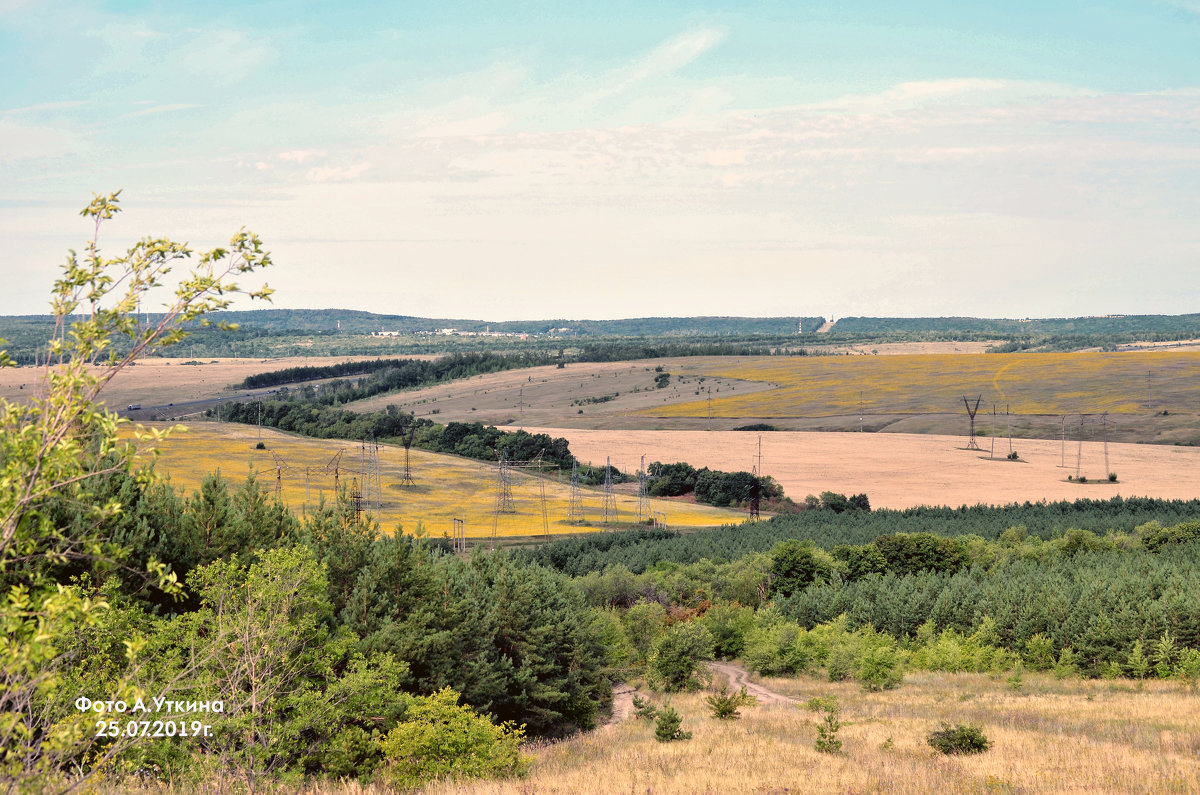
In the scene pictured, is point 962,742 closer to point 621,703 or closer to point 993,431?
point 621,703

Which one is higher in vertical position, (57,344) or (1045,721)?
(57,344)

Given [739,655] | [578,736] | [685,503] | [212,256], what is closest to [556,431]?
[685,503]

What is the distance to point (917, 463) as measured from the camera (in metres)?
133

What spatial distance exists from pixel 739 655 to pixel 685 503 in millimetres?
67109

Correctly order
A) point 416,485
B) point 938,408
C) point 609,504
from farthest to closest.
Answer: point 938,408 < point 416,485 < point 609,504

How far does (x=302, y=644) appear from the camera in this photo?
24.5 m

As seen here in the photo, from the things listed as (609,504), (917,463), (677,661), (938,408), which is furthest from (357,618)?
(938,408)

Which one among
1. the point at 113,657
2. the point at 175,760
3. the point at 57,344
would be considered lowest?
the point at 175,760

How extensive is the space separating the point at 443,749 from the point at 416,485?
101 m

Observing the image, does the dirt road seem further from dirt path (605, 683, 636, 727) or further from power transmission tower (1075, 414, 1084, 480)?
power transmission tower (1075, 414, 1084, 480)

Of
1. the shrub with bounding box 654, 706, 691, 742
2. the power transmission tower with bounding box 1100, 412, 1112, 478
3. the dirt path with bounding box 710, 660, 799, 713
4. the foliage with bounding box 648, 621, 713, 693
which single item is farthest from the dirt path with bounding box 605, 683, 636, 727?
the power transmission tower with bounding box 1100, 412, 1112, 478

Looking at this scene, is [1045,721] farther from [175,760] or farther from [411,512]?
[411,512]

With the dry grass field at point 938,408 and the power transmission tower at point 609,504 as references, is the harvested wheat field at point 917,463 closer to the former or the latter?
the dry grass field at point 938,408

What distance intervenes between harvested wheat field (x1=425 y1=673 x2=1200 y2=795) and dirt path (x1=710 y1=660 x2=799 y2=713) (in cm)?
284
